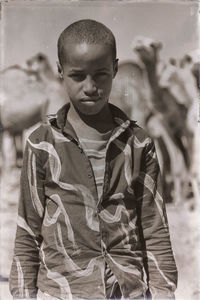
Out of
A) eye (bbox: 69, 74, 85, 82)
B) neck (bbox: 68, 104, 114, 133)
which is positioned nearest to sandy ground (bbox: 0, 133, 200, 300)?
neck (bbox: 68, 104, 114, 133)

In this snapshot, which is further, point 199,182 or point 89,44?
point 199,182

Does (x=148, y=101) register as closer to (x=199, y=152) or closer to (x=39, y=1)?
(x=199, y=152)

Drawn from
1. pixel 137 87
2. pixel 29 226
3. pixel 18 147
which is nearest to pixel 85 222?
pixel 29 226

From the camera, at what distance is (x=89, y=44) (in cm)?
112

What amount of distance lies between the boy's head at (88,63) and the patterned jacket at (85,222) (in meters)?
0.11

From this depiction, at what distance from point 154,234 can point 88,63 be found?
58cm

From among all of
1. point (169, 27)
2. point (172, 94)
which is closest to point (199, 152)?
point (172, 94)

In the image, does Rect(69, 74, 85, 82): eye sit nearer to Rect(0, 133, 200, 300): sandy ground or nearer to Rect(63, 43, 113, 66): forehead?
Rect(63, 43, 113, 66): forehead

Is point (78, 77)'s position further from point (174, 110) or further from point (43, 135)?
point (174, 110)

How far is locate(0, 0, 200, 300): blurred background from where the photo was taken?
147 centimetres

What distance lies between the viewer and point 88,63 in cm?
113

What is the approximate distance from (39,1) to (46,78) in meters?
0.29

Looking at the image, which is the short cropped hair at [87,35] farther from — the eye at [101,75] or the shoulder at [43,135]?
A: the shoulder at [43,135]

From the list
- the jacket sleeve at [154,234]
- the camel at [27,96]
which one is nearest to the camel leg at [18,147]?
the camel at [27,96]
